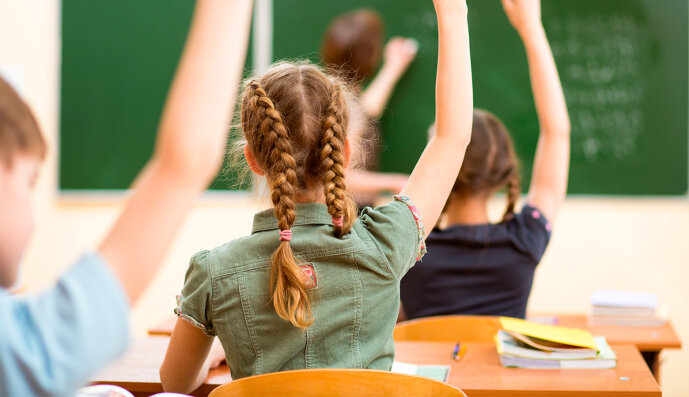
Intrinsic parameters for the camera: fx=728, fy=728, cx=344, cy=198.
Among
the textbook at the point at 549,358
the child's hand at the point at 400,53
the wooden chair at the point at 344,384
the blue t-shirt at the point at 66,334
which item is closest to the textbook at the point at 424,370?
the textbook at the point at 549,358

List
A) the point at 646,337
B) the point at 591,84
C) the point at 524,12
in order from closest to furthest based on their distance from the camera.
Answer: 1. the point at 524,12
2. the point at 646,337
3. the point at 591,84

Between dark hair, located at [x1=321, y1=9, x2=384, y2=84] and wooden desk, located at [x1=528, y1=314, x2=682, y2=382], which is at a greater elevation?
dark hair, located at [x1=321, y1=9, x2=384, y2=84]

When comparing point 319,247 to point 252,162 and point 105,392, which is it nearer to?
point 252,162

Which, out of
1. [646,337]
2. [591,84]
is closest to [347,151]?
[646,337]

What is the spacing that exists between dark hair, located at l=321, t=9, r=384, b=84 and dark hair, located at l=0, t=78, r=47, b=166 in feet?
10.0

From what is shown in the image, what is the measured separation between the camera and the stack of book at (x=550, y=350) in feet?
5.32

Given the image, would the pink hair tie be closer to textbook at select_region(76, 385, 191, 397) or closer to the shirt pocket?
the shirt pocket

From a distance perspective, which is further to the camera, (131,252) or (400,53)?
(400,53)

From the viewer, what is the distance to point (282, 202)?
1.23 metres

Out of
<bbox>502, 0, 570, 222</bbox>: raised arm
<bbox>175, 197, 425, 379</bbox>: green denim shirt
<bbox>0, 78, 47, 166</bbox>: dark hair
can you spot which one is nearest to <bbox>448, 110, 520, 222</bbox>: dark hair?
<bbox>502, 0, 570, 222</bbox>: raised arm

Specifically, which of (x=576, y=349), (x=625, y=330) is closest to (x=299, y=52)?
(x=625, y=330)

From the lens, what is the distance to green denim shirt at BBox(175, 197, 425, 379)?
125 cm

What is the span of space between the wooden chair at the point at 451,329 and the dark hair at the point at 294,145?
0.79 meters

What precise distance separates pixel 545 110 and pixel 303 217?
1092 mm
